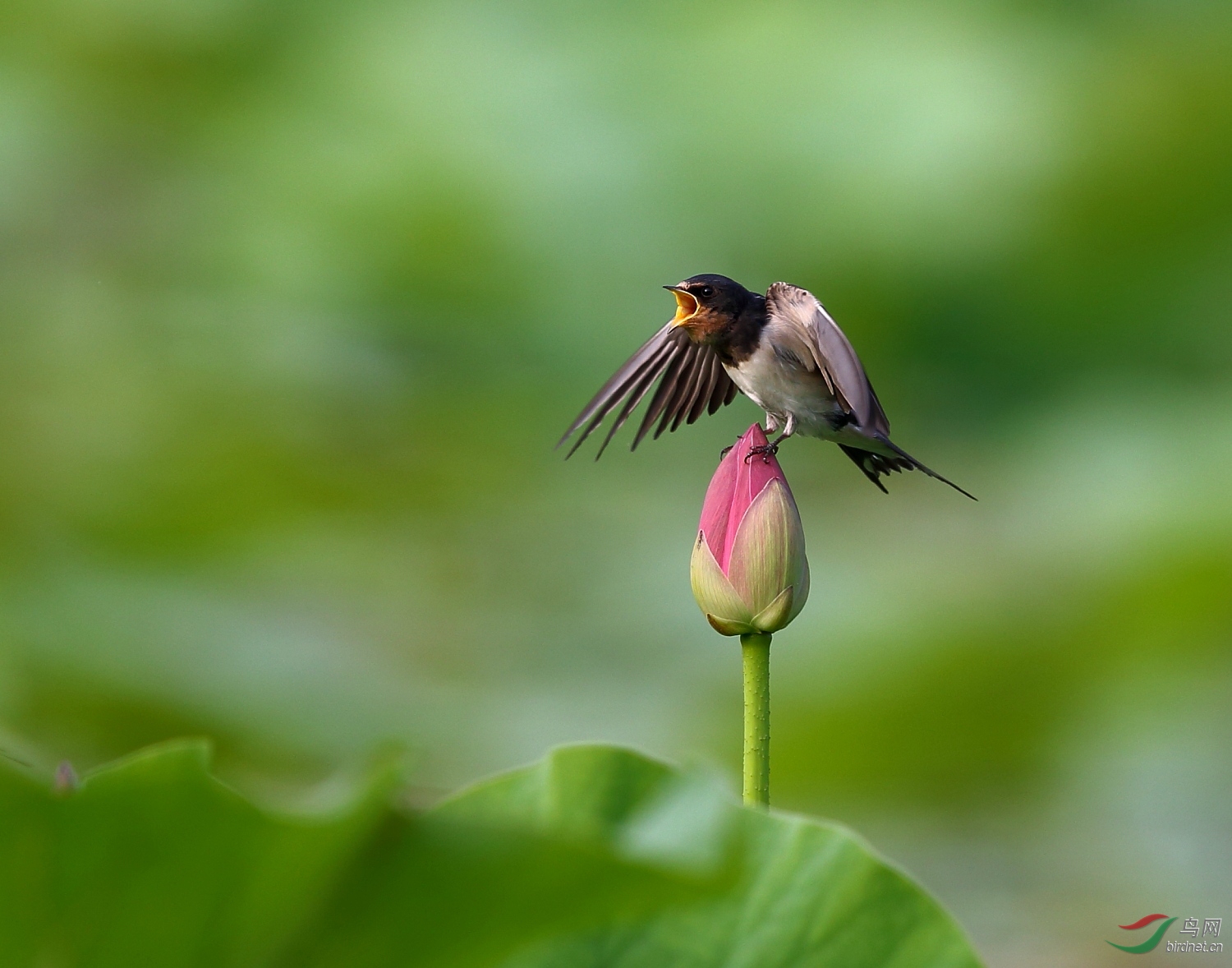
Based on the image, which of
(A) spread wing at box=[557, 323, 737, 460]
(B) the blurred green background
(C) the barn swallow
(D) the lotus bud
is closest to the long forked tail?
(C) the barn swallow

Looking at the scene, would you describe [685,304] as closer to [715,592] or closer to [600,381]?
[715,592]

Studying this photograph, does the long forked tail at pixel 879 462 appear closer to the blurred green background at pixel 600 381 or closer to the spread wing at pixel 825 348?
the spread wing at pixel 825 348

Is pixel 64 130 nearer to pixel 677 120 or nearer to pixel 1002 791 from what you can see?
pixel 677 120

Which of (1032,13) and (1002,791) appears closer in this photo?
(1002,791)

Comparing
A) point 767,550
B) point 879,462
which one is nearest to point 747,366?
point 879,462

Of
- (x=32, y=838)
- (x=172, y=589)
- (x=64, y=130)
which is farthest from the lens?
(x=64, y=130)

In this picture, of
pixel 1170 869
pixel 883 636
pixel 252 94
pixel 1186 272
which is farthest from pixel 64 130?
pixel 1170 869

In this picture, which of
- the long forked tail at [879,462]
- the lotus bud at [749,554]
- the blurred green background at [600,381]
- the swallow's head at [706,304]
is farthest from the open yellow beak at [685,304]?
the blurred green background at [600,381]
